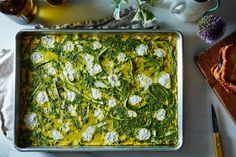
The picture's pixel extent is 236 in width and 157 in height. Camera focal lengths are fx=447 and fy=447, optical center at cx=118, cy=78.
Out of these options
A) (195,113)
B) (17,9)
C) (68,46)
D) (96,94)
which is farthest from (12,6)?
(195,113)

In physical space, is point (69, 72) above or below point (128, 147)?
above

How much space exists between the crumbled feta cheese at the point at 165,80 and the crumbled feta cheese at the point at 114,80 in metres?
0.10

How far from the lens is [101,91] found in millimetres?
1070

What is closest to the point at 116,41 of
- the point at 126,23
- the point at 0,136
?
the point at 126,23

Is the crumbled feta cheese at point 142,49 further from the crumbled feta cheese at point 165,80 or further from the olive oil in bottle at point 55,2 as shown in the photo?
the olive oil in bottle at point 55,2

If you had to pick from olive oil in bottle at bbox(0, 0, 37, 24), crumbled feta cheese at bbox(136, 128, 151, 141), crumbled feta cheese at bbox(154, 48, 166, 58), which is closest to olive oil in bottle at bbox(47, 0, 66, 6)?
olive oil in bottle at bbox(0, 0, 37, 24)

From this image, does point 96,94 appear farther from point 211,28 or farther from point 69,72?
point 211,28

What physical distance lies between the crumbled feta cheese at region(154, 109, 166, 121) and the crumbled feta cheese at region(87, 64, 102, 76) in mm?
171

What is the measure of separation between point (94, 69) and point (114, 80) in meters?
0.05

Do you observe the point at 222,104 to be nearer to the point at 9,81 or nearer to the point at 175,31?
the point at 175,31

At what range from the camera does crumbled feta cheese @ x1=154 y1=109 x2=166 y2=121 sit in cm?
106

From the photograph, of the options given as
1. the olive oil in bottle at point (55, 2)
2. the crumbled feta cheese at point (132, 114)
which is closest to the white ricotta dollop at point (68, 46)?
the olive oil in bottle at point (55, 2)

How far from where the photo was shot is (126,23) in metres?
1.08

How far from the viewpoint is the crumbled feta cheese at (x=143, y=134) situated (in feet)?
3.48
